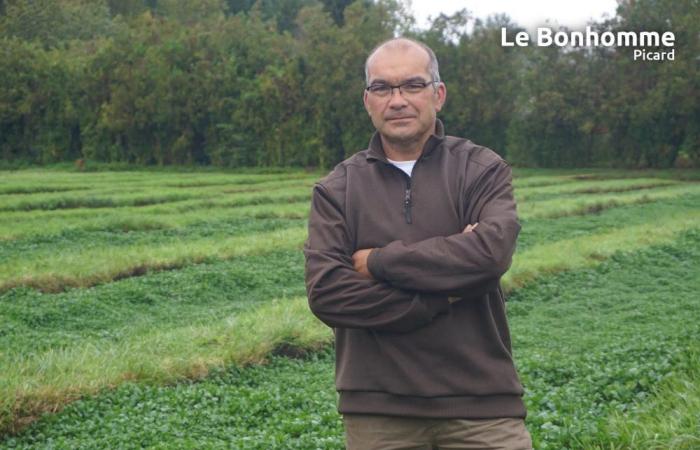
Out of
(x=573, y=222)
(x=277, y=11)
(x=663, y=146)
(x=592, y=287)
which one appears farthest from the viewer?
(x=277, y=11)

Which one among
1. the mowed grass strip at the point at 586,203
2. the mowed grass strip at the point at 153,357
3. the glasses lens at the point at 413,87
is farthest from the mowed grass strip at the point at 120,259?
the glasses lens at the point at 413,87

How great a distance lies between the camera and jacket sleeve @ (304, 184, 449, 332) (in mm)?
3150

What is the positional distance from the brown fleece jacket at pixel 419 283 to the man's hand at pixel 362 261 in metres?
0.03

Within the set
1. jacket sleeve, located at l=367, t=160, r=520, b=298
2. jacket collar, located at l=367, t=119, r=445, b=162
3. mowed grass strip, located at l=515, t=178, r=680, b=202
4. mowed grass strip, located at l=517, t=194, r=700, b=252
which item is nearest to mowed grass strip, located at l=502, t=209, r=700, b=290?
mowed grass strip, located at l=517, t=194, r=700, b=252

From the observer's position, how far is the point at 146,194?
25.7 meters

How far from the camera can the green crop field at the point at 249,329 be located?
629 centimetres

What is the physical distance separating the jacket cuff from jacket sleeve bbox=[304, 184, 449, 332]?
0.03 meters

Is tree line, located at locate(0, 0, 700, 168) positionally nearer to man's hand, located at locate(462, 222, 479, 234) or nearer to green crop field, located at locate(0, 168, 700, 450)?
green crop field, located at locate(0, 168, 700, 450)

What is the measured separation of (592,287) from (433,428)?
1077 cm

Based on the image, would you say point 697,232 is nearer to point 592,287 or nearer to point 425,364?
point 592,287

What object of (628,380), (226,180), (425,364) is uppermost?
(425,364)

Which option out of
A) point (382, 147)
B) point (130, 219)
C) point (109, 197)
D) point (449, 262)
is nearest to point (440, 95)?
point (382, 147)

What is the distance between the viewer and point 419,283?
320 centimetres

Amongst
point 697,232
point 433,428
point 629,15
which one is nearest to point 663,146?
point 629,15
